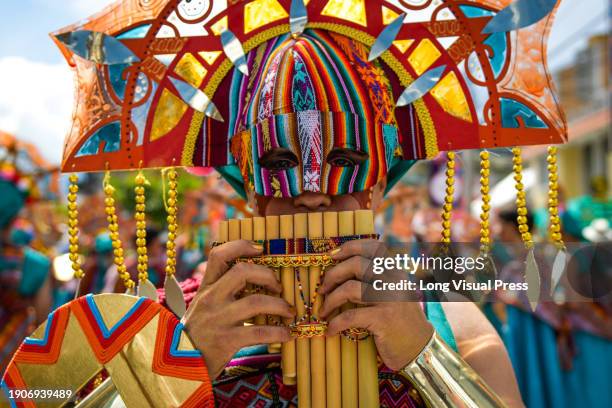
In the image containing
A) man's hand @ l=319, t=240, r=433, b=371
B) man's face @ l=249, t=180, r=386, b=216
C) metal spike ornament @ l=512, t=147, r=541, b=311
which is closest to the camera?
man's hand @ l=319, t=240, r=433, b=371

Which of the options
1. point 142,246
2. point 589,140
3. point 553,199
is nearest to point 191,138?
point 142,246

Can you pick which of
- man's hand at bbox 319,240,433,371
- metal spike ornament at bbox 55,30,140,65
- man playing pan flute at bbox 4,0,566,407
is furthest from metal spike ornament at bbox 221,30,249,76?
man's hand at bbox 319,240,433,371

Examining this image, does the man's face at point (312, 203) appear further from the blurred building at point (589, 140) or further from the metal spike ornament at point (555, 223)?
the blurred building at point (589, 140)

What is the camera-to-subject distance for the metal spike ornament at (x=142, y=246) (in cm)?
193

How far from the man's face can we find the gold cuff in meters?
0.45

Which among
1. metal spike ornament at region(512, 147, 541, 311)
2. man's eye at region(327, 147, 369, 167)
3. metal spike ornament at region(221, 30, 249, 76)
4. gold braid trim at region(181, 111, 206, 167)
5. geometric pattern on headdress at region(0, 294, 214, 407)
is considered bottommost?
geometric pattern on headdress at region(0, 294, 214, 407)

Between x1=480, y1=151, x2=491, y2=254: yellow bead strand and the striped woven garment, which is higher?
the striped woven garment

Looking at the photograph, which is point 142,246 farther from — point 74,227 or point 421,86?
point 421,86

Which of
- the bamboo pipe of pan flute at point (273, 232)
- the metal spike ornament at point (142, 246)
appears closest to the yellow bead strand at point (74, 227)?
the metal spike ornament at point (142, 246)

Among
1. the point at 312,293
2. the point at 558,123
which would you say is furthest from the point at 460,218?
the point at 312,293

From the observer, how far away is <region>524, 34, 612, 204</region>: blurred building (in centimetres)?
1933

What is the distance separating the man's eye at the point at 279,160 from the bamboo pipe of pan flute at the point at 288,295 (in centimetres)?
16

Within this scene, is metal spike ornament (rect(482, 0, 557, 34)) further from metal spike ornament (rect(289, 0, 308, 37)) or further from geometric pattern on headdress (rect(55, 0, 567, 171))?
metal spike ornament (rect(289, 0, 308, 37))

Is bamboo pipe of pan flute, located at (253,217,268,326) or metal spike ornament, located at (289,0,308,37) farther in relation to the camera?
metal spike ornament, located at (289,0,308,37)
